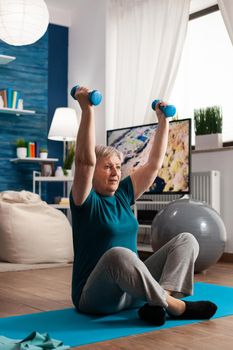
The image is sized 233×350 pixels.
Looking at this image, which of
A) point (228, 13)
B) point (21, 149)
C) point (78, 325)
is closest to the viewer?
point (78, 325)

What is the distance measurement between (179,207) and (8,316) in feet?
5.77

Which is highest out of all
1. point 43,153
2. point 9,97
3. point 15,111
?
point 9,97

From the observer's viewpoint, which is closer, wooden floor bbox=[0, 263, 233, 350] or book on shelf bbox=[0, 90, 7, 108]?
wooden floor bbox=[0, 263, 233, 350]

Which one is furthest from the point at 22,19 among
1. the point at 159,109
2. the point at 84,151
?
the point at 84,151

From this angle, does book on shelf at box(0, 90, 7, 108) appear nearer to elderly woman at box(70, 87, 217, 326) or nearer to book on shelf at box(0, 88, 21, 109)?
book on shelf at box(0, 88, 21, 109)

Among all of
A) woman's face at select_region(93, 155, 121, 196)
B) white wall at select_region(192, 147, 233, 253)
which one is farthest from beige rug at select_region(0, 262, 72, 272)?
woman's face at select_region(93, 155, 121, 196)

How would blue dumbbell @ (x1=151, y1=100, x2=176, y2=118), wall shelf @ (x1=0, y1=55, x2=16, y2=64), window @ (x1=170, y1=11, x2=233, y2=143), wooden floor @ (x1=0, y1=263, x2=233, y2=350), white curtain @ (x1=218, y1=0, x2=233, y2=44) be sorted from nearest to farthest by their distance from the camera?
wooden floor @ (x1=0, y1=263, x2=233, y2=350) → blue dumbbell @ (x1=151, y1=100, x2=176, y2=118) → white curtain @ (x1=218, y1=0, x2=233, y2=44) → window @ (x1=170, y1=11, x2=233, y2=143) → wall shelf @ (x1=0, y1=55, x2=16, y2=64)

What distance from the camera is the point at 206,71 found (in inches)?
201

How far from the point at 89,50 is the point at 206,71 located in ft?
5.39

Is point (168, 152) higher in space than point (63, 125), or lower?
lower

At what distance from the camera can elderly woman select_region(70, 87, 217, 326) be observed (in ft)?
6.56

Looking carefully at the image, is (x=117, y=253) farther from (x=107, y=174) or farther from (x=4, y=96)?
(x=4, y=96)

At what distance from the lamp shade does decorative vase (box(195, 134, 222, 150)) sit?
1536 mm

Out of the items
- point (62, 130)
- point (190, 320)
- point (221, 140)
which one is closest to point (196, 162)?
point (221, 140)
